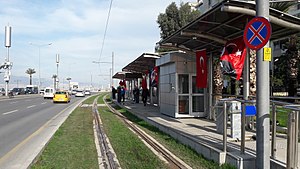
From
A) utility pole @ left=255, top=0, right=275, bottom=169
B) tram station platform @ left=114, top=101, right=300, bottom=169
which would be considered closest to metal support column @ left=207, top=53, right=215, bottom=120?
tram station platform @ left=114, top=101, right=300, bottom=169

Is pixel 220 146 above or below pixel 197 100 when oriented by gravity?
below

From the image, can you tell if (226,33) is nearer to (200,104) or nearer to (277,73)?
(200,104)

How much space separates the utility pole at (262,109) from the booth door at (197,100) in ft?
29.4

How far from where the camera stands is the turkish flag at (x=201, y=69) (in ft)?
43.3

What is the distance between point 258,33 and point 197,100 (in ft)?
30.6

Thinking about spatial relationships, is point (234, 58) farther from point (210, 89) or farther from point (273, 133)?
point (210, 89)

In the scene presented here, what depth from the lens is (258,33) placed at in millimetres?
5742

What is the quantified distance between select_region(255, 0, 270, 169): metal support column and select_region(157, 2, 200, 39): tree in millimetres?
47732

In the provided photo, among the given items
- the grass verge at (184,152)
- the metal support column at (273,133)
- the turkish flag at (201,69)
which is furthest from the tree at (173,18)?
the metal support column at (273,133)

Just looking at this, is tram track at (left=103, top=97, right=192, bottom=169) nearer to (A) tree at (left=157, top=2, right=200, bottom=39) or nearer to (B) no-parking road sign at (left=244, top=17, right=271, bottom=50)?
(B) no-parking road sign at (left=244, top=17, right=271, bottom=50)

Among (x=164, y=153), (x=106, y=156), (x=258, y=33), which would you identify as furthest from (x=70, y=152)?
(x=258, y=33)

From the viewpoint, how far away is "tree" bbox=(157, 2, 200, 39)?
5331 cm

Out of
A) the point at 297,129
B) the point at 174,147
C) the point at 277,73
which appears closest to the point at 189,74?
the point at 174,147

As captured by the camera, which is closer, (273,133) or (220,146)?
(273,133)
